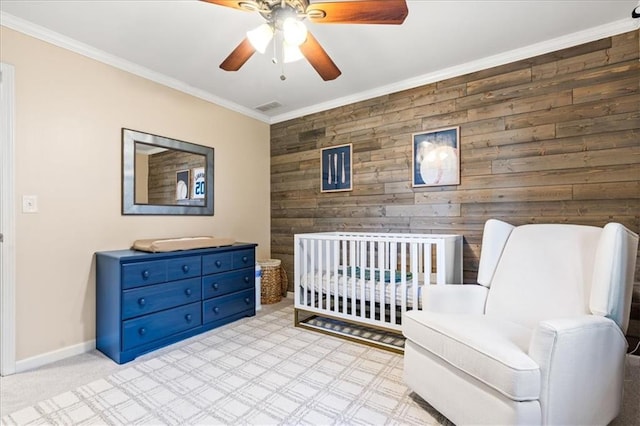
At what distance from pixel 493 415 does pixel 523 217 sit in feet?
5.76

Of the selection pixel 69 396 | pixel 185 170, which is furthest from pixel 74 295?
pixel 185 170

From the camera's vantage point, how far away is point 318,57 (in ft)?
6.31

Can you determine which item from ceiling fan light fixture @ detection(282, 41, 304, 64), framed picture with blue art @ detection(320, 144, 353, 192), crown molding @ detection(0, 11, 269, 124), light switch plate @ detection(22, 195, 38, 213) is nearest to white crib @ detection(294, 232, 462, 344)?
framed picture with blue art @ detection(320, 144, 353, 192)

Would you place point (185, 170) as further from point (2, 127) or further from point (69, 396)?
point (69, 396)

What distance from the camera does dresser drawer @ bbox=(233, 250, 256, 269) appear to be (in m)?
3.08

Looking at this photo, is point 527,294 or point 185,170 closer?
point 527,294

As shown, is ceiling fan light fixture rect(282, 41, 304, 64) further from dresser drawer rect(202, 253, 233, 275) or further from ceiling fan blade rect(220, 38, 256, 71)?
dresser drawer rect(202, 253, 233, 275)

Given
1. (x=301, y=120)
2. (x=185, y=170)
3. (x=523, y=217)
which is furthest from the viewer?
(x=301, y=120)

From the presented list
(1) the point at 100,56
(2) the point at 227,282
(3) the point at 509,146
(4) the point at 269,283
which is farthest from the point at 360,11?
(4) the point at 269,283

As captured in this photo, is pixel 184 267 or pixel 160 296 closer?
pixel 160 296

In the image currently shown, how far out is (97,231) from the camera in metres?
2.52

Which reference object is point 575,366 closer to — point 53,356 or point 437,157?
point 437,157

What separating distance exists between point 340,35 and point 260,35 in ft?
2.79

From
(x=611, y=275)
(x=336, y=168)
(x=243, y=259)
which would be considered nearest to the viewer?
(x=611, y=275)
